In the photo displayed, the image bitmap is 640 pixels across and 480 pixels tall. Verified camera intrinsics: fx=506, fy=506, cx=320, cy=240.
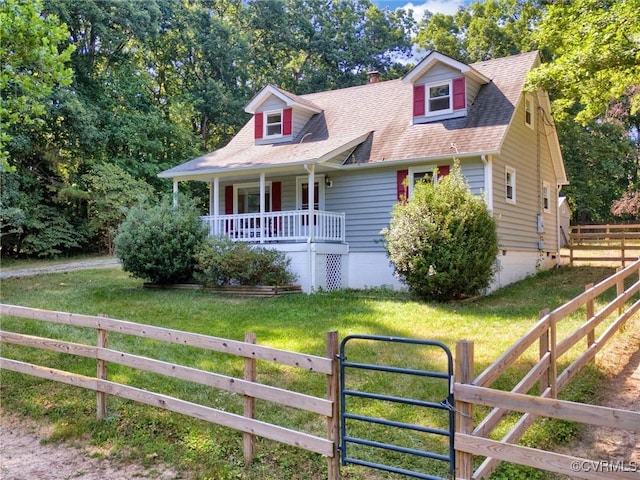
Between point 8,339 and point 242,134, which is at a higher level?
point 242,134

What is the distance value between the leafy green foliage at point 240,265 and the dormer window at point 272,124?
17.2ft

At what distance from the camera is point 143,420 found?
491cm

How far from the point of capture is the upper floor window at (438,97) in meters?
14.1

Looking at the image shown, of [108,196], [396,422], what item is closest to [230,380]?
[396,422]

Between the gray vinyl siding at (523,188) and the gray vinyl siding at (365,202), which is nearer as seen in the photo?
the gray vinyl siding at (523,188)

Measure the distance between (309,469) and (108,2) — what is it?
24.9 m

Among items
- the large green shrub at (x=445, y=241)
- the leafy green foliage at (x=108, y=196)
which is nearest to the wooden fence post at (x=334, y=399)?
the large green shrub at (x=445, y=241)

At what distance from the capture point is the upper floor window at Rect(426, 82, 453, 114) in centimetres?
1413

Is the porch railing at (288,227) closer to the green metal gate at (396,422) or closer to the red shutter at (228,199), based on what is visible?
the red shutter at (228,199)

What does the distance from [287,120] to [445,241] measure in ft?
25.8

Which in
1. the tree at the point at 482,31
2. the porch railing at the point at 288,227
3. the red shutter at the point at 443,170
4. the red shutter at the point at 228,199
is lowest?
the porch railing at the point at 288,227

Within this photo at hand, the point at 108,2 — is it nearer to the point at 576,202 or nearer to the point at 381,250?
the point at 381,250

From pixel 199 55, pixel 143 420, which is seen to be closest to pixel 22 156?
pixel 199 55

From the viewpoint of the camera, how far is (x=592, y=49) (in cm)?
1122
